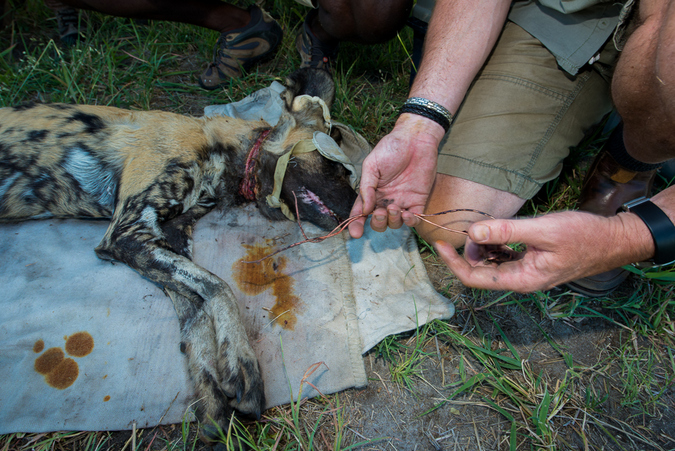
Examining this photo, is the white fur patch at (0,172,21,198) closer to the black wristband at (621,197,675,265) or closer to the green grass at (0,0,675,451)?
the green grass at (0,0,675,451)

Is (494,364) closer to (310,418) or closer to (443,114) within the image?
(310,418)

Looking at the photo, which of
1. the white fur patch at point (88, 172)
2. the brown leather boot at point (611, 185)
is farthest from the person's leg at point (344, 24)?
the white fur patch at point (88, 172)

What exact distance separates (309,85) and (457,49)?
3.76 feet

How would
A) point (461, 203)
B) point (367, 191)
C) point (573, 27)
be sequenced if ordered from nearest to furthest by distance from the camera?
1. point (367, 191)
2. point (573, 27)
3. point (461, 203)

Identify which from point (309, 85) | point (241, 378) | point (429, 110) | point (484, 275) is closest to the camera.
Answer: point (484, 275)

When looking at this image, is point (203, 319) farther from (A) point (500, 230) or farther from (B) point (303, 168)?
(A) point (500, 230)

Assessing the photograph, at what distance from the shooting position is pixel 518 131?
Answer: 94.8 inches

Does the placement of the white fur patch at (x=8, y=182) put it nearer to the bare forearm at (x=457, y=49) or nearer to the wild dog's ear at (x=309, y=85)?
the wild dog's ear at (x=309, y=85)

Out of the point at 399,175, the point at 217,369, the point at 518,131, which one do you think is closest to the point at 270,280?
the point at 217,369

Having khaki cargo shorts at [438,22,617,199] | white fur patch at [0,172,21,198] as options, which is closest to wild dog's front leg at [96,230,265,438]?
white fur patch at [0,172,21,198]

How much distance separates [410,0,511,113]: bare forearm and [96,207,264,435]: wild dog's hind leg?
181 centimetres

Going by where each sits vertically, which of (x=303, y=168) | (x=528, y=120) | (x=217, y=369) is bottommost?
(x=217, y=369)

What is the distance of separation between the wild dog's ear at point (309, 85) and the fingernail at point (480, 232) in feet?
6.06

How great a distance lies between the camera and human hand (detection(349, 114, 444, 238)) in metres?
2.08
